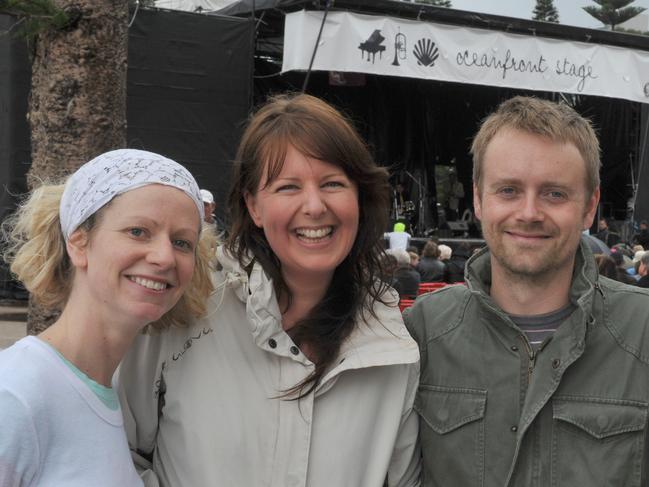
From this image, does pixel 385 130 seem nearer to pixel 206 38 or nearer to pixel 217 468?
pixel 206 38

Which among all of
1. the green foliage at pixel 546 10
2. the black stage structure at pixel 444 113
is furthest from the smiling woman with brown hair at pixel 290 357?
the green foliage at pixel 546 10

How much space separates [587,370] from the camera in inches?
85.7

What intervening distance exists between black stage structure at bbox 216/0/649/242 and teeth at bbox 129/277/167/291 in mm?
11779

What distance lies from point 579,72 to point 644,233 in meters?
4.50

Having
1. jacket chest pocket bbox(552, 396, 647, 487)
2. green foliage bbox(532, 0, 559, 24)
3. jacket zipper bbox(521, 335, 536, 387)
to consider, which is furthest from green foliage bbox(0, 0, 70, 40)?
green foliage bbox(532, 0, 559, 24)

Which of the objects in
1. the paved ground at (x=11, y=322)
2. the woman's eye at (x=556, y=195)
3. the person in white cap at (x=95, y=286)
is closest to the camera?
the person in white cap at (x=95, y=286)

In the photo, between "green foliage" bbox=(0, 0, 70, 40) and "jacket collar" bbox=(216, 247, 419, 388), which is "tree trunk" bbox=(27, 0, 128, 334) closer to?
"green foliage" bbox=(0, 0, 70, 40)

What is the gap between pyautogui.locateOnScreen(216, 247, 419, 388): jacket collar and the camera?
85.7 inches

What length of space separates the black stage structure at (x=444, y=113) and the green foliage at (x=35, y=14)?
31.0ft

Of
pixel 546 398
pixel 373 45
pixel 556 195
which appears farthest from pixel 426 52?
pixel 546 398

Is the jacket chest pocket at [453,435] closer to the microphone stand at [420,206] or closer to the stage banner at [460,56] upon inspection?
the stage banner at [460,56]

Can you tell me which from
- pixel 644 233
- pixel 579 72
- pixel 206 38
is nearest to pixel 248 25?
pixel 206 38

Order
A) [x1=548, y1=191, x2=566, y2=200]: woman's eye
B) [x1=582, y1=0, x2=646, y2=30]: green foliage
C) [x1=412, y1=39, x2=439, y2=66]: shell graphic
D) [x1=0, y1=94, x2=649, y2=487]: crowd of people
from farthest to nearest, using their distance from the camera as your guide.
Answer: [x1=582, y1=0, x2=646, y2=30]: green foliage, [x1=412, y1=39, x2=439, y2=66]: shell graphic, [x1=548, y1=191, x2=566, y2=200]: woman's eye, [x1=0, y1=94, x2=649, y2=487]: crowd of people

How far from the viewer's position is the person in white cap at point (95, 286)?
67.5 inches
